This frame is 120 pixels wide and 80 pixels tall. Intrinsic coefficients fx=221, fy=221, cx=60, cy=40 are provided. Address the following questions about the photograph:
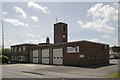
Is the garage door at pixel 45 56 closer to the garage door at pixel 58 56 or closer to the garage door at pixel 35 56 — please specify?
the garage door at pixel 58 56

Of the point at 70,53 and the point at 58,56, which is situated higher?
the point at 70,53

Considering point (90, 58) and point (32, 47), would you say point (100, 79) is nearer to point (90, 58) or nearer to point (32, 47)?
point (90, 58)

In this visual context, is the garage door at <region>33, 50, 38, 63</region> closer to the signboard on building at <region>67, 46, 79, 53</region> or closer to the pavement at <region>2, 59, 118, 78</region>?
the signboard on building at <region>67, 46, 79, 53</region>

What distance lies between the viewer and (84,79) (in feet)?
65.6

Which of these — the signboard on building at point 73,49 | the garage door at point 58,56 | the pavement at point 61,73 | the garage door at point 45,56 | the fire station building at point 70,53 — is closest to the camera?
the pavement at point 61,73

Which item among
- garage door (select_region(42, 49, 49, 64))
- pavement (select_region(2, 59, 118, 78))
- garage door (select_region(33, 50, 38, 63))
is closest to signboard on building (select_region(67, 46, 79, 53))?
garage door (select_region(42, 49, 49, 64))

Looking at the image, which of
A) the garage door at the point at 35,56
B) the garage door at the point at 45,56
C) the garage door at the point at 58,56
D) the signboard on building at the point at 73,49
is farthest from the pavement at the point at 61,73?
the garage door at the point at 35,56

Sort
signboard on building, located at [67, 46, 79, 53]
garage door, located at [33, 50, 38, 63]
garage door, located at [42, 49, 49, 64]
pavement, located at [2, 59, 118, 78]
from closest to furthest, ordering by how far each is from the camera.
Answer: pavement, located at [2, 59, 118, 78] < signboard on building, located at [67, 46, 79, 53] < garage door, located at [42, 49, 49, 64] < garage door, located at [33, 50, 38, 63]

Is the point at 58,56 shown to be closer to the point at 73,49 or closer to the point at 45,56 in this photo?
the point at 73,49

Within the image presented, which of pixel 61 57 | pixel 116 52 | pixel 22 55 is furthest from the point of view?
pixel 116 52

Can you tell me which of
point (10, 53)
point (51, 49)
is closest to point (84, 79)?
point (51, 49)

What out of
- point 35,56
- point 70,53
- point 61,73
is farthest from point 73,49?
point 35,56

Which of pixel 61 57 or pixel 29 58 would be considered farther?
pixel 29 58

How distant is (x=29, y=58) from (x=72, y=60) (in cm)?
1830
